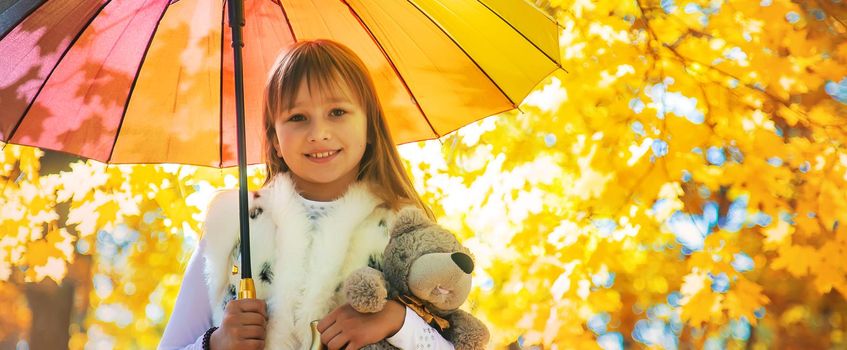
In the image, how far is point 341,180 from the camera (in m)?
1.93

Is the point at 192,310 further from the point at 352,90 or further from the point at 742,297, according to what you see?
the point at 742,297

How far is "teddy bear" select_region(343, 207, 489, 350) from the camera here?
1.62 meters

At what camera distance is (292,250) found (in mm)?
1788

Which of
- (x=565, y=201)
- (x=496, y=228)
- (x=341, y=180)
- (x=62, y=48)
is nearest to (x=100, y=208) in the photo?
(x=496, y=228)

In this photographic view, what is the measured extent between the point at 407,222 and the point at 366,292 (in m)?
0.22

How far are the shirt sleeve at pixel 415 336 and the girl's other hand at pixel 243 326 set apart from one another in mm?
261

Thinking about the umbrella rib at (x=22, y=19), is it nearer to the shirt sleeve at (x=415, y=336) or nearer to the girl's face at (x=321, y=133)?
the girl's face at (x=321, y=133)

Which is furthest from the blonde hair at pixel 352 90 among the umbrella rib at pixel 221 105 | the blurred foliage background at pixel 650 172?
the blurred foliage background at pixel 650 172

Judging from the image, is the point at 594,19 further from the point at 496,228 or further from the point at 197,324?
the point at 197,324

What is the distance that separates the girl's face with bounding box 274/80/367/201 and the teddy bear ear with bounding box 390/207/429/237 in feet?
0.64

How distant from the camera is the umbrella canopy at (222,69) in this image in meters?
2.09

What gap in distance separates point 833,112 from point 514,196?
1.71 meters

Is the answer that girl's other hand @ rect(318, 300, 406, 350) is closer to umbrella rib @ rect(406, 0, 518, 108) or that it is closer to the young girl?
the young girl

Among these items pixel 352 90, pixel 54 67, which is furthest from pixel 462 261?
pixel 54 67
